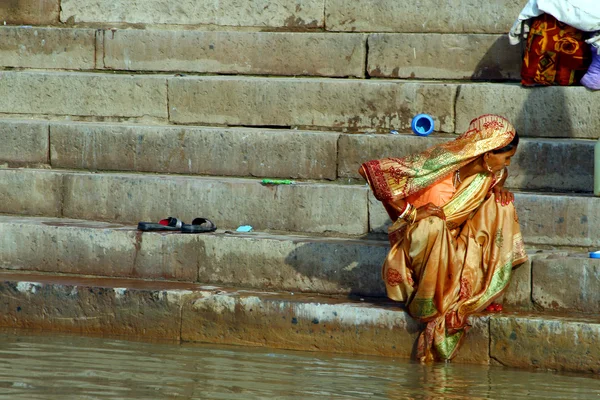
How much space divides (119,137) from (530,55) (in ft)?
9.59

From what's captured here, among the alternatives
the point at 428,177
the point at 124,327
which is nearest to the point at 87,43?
the point at 124,327

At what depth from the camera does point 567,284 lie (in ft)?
18.9

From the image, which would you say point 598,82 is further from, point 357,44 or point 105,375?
point 105,375

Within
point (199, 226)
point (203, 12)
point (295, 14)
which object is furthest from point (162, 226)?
point (203, 12)

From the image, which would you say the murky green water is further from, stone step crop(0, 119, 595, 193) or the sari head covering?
stone step crop(0, 119, 595, 193)

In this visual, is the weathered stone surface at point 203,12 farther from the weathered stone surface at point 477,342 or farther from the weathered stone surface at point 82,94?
the weathered stone surface at point 477,342

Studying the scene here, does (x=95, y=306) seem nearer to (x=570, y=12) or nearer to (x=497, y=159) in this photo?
(x=497, y=159)

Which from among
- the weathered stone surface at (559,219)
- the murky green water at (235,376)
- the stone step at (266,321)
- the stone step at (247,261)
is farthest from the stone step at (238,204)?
the murky green water at (235,376)

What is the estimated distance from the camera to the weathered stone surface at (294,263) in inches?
242

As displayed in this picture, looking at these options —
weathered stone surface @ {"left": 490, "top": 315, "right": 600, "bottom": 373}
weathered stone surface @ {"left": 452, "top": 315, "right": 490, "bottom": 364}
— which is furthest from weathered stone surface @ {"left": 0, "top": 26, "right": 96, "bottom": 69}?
weathered stone surface @ {"left": 490, "top": 315, "right": 600, "bottom": 373}

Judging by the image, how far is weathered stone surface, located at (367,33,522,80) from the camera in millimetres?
7711

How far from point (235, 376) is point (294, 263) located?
1180 mm

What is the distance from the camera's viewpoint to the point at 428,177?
18.7ft

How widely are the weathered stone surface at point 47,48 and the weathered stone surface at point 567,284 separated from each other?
441 cm
